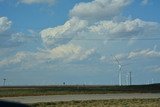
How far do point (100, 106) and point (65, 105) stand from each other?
129 inches

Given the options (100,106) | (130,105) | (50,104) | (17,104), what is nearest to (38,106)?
(50,104)

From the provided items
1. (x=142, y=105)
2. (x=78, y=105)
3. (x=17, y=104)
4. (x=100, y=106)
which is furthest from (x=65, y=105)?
(x=17, y=104)

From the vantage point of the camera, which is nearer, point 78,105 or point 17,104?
point 17,104

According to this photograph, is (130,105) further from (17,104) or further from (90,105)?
(17,104)

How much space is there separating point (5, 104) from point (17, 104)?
0.77 feet

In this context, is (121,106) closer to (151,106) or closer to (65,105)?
(151,106)

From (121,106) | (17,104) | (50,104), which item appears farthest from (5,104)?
(50,104)

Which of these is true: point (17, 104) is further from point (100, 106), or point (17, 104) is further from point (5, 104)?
point (100, 106)

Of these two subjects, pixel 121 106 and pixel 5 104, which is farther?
pixel 121 106

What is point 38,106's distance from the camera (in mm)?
33188

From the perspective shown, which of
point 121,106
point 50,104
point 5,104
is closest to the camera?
point 5,104

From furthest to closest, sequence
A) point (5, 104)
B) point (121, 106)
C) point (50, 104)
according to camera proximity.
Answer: point (50, 104) → point (121, 106) → point (5, 104)

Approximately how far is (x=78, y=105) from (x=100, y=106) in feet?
6.92

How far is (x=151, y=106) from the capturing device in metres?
32.4
